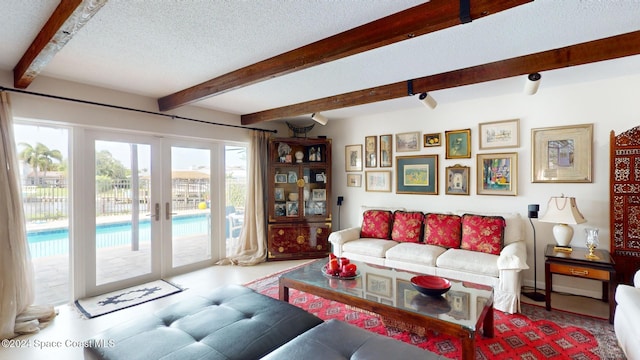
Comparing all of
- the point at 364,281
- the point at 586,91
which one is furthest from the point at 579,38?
the point at 364,281

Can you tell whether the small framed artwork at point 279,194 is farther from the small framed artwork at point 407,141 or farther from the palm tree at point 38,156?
the palm tree at point 38,156

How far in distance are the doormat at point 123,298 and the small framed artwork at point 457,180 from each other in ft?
12.5

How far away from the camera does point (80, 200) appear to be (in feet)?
10.6

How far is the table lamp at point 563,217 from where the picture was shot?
2.91m

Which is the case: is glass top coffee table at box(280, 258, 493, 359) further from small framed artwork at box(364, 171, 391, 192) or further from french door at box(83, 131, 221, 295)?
french door at box(83, 131, 221, 295)

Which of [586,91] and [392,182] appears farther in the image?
[392,182]

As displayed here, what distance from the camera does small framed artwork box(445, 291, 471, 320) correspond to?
74.7 inches

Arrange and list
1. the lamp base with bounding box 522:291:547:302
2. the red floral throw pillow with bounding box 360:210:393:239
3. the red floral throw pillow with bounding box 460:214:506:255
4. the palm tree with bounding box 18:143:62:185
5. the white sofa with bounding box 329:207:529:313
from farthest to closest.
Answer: the red floral throw pillow with bounding box 360:210:393:239
the red floral throw pillow with bounding box 460:214:506:255
the lamp base with bounding box 522:291:547:302
the palm tree with bounding box 18:143:62:185
the white sofa with bounding box 329:207:529:313

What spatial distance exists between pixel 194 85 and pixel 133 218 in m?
1.88

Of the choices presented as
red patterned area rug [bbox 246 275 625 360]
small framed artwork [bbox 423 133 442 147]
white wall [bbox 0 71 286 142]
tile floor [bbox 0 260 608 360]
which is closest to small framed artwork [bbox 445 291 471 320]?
red patterned area rug [bbox 246 275 625 360]

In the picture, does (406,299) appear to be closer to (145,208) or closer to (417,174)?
(417,174)

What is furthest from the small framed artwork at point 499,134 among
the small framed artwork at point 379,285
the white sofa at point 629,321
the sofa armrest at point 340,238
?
the small framed artwork at point 379,285

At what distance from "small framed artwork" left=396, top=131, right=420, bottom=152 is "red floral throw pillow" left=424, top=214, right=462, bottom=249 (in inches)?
45.1

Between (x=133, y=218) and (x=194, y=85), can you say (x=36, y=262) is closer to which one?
(x=133, y=218)
